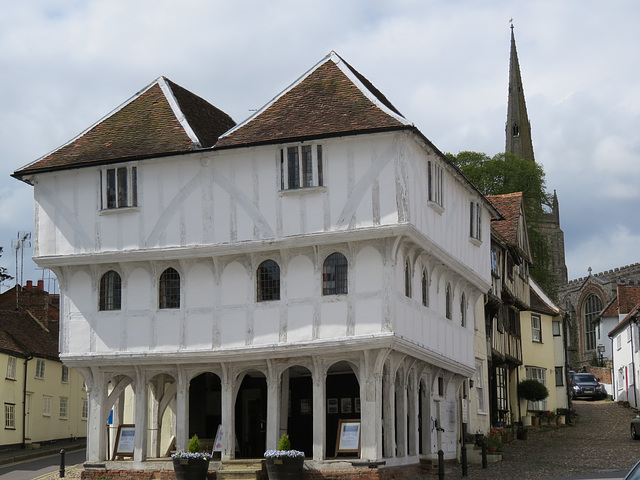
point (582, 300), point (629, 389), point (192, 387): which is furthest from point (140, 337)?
point (582, 300)

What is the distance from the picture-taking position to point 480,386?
119ft

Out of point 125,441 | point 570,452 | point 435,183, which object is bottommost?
point 570,452

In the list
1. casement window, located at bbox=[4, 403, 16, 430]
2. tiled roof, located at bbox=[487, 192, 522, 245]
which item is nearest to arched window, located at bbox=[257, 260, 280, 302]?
tiled roof, located at bbox=[487, 192, 522, 245]

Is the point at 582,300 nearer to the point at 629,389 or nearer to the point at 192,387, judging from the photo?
the point at 629,389

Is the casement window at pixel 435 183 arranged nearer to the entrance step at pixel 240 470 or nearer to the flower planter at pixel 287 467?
the flower planter at pixel 287 467

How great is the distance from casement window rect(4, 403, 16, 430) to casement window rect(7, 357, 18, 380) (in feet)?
3.76

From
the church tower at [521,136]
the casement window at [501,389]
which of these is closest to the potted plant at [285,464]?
the casement window at [501,389]

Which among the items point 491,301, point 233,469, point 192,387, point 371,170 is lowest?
point 233,469

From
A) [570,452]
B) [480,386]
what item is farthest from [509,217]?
[570,452]

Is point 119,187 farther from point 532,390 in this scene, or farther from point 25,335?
point 532,390

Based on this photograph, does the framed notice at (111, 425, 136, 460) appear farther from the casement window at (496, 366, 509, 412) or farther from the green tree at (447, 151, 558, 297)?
the green tree at (447, 151, 558, 297)

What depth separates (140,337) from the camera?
27.9 meters

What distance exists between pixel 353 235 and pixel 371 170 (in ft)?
5.64

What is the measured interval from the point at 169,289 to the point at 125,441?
4.45m
